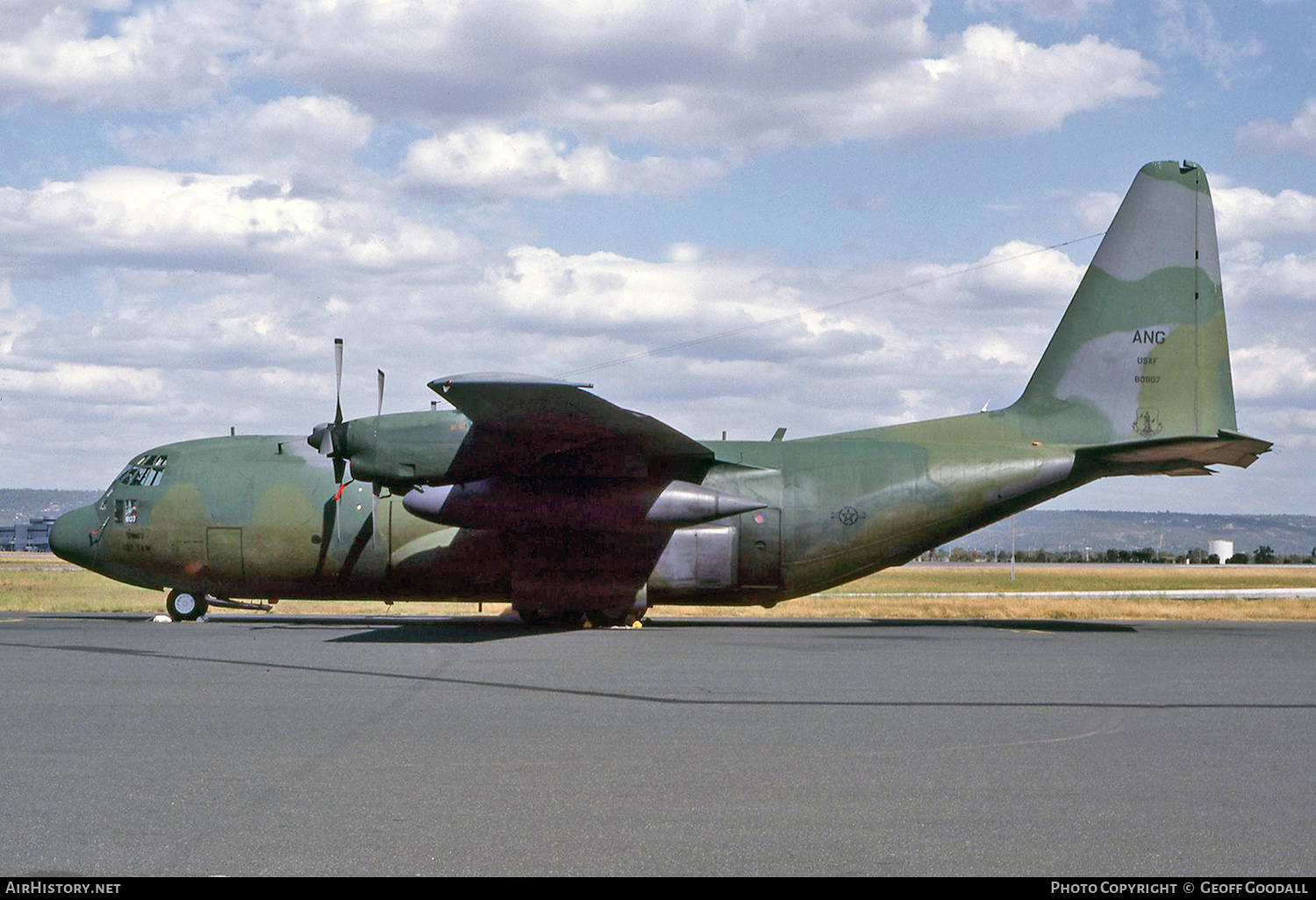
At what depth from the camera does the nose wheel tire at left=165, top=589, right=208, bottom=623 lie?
960 inches

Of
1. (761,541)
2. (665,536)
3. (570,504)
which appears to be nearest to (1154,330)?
(761,541)

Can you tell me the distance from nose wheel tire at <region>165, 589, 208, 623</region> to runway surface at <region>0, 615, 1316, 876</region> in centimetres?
752

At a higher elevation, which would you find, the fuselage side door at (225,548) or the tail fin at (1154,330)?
the tail fin at (1154,330)

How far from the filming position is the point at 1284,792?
805 cm

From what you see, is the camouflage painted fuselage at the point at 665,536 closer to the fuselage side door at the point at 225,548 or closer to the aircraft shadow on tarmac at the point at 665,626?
the fuselage side door at the point at 225,548

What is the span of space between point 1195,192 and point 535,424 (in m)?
13.7

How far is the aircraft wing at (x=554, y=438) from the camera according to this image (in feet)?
60.5

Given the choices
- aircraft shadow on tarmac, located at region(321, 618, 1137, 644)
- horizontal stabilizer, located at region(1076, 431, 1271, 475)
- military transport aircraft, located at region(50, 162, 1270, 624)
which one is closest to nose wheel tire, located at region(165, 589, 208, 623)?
military transport aircraft, located at region(50, 162, 1270, 624)

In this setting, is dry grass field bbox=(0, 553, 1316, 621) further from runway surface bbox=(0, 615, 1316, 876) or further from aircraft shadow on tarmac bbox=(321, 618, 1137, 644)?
runway surface bbox=(0, 615, 1316, 876)

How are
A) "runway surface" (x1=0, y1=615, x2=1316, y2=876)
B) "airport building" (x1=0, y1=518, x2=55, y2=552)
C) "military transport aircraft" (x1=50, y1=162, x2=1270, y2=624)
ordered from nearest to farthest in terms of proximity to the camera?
Answer: "runway surface" (x1=0, y1=615, x2=1316, y2=876), "military transport aircraft" (x1=50, y1=162, x2=1270, y2=624), "airport building" (x1=0, y1=518, x2=55, y2=552)

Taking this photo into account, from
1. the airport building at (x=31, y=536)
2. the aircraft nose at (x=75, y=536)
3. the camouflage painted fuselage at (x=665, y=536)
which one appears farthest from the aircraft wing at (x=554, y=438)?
the airport building at (x=31, y=536)

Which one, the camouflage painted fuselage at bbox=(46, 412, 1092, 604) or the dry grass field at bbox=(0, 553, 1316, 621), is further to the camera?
the dry grass field at bbox=(0, 553, 1316, 621)

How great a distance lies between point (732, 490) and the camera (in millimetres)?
22828

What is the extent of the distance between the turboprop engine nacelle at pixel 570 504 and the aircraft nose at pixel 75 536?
296 inches
